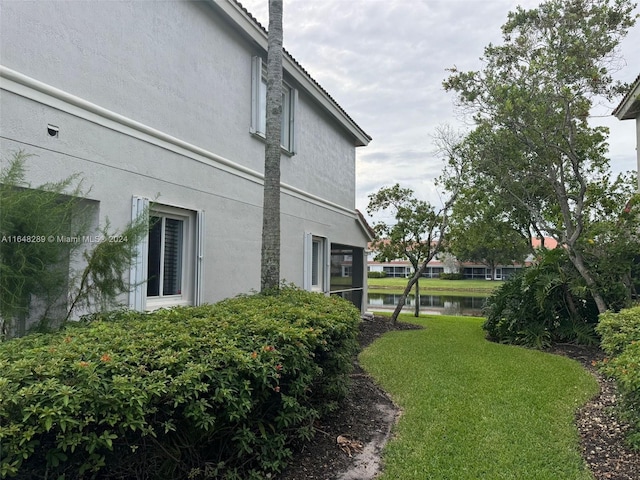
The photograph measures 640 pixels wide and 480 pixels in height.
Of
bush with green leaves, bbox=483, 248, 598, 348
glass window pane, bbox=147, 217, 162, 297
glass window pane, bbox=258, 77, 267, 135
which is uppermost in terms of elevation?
glass window pane, bbox=258, 77, 267, 135

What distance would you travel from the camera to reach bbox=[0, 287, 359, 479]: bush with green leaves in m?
2.47

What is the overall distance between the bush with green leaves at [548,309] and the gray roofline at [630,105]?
15.7 ft

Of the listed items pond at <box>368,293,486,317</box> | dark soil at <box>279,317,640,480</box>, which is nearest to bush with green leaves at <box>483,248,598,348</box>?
dark soil at <box>279,317,640,480</box>

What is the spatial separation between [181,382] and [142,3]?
228 inches

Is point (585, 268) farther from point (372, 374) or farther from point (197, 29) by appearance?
point (197, 29)

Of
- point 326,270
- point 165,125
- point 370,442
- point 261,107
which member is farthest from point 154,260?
point 326,270

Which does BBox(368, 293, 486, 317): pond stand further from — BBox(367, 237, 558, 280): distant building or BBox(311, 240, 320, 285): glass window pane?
BBox(367, 237, 558, 280): distant building

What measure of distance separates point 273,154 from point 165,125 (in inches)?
67.3

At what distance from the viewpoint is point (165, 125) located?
6.67m

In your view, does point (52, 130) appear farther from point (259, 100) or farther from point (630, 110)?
point (630, 110)

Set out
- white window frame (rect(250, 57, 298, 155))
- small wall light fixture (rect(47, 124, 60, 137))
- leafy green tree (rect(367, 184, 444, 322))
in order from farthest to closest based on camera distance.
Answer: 1. leafy green tree (rect(367, 184, 444, 322))
2. white window frame (rect(250, 57, 298, 155))
3. small wall light fixture (rect(47, 124, 60, 137))

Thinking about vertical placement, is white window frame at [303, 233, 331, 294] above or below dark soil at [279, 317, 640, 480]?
above

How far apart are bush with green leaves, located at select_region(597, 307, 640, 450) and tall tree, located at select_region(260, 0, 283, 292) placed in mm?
4360

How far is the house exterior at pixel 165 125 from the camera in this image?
4.80 meters
